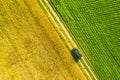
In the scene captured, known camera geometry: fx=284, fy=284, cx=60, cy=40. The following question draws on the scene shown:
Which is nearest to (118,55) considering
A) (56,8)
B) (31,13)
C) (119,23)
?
(119,23)

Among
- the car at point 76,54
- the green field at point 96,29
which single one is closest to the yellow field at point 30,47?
the car at point 76,54

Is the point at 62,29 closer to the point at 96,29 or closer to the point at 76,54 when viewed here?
the point at 76,54

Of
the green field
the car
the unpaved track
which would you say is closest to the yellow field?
the car

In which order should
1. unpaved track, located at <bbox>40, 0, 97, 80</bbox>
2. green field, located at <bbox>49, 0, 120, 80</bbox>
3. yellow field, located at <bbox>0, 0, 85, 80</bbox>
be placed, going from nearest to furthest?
yellow field, located at <bbox>0, 0, 85, 80</bbox>, unpaved track, located at <bbox>40, 0, 97, 80</bbox>, green field, located at <bbox>49, 0, 120, 80</bbox>

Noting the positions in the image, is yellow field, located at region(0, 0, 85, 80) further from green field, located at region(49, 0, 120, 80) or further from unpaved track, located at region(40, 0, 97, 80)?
green field, located at region(49, 0, 120, 80)

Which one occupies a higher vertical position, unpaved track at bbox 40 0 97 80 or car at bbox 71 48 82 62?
unpaved track at bbox 40 0 97 80

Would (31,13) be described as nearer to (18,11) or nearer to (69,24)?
(18,11)
